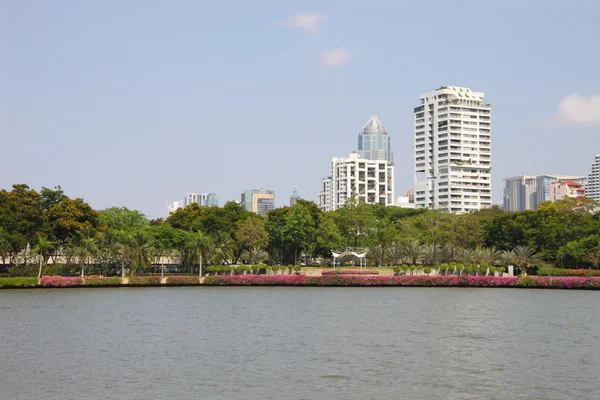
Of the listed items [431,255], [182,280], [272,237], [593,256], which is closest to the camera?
[593,256]

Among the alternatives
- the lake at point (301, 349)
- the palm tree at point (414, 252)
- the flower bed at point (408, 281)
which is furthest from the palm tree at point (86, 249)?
the palm tree at point (414, 252)

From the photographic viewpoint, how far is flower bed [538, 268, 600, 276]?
83.4 meters

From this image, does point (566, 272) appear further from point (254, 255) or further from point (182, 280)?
point (182, 280)

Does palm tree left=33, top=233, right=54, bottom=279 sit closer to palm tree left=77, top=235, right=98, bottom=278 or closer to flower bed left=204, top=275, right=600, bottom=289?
palm tree left=77, top=235, right=98, bottom=278

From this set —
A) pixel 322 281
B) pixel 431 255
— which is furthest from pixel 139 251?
pixel 431 255

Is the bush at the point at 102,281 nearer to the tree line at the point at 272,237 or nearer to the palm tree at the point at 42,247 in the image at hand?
the tree line at the point at 272,237

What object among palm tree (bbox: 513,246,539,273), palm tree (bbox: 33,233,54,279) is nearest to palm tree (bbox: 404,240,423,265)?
palm tree (bbox: 513,246,539,273)

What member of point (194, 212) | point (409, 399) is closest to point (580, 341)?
point (409, 399)

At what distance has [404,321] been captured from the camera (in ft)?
161

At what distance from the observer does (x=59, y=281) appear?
84312 millimetres

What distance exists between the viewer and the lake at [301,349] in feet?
90.8

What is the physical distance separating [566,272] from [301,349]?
56072mm

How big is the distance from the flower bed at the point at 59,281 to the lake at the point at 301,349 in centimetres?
1821

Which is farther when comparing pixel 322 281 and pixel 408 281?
pixel 322 281
